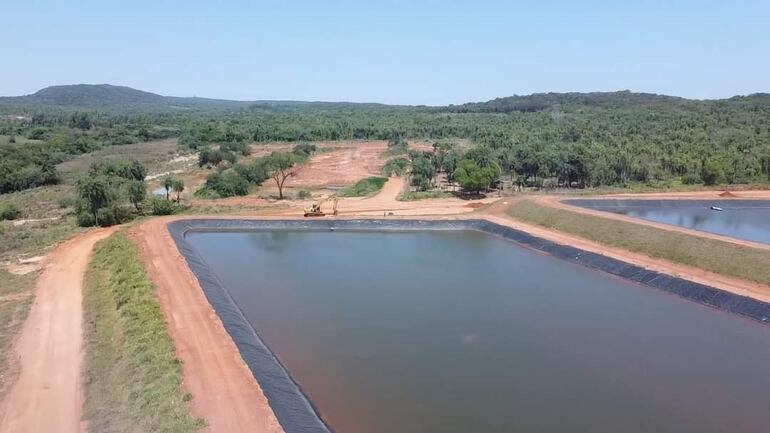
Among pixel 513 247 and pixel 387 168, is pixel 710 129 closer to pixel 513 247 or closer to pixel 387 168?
pixel 387 168

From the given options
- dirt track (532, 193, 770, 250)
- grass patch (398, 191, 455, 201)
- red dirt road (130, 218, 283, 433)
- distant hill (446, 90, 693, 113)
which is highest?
distant hill (446, 90, 693, 113)

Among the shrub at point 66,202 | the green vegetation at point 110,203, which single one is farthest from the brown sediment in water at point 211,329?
the shrub at point 66,202

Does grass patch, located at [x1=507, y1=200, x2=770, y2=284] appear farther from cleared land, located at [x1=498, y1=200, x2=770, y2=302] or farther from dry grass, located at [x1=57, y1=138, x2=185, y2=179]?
dry grass, located at [x1=57, y1=138, x2=185, y2=179]

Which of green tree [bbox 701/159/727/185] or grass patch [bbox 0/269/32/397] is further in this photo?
green tree [bbox 701/159/727/185]

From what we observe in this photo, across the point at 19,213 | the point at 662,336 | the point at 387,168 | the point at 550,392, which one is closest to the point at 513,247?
the point at 662,336

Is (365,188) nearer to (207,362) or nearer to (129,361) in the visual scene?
(207,362)

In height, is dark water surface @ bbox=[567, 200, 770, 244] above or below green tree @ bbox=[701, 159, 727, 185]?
below

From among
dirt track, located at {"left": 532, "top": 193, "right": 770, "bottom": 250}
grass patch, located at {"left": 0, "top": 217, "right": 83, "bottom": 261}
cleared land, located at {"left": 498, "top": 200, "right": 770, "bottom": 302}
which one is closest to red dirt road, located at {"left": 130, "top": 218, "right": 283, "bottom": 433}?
grass patch, located at {"left": 0, "top": 217, "right": 83, "bottom": 261}
